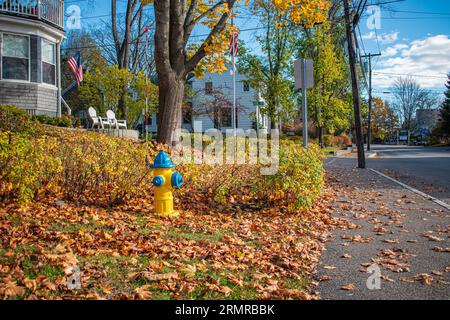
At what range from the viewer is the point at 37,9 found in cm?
1827

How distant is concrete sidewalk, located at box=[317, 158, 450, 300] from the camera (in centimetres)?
372

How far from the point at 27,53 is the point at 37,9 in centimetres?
210

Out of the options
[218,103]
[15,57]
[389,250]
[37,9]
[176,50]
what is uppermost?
[37,9]

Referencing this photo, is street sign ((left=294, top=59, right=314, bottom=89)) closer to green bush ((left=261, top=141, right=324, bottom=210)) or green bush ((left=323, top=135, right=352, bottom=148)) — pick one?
green bush ((left=261, top=141, right=324, bottom=210))

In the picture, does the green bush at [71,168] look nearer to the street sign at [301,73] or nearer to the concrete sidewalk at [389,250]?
the concrete sidewalk at [389,250]

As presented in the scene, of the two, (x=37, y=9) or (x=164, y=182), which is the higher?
(x=37, y=9)

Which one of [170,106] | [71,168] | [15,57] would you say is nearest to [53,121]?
[15,57]

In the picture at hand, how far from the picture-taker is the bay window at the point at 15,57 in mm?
17797

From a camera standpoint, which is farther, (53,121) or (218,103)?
(218,103)

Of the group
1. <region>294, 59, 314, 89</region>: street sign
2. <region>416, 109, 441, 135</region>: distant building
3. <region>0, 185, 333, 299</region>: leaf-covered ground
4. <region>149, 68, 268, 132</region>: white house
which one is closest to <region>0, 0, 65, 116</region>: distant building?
<region>294, 59, 314, 89</region>: street sign

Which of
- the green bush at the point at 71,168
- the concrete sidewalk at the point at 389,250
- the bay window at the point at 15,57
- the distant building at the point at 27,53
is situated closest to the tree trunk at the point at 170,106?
the green bush at the point at 71,168

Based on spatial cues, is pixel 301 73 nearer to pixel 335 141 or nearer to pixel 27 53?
pixel 27 53
